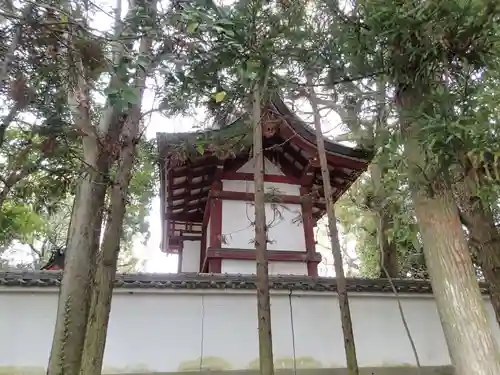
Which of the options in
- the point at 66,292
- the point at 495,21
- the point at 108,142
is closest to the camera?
the point at 66,292

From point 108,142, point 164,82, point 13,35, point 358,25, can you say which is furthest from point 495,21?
point 13,35

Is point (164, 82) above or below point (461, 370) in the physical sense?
above

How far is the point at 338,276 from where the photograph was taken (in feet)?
14.6

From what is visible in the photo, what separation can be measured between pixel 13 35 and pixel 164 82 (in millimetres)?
1336

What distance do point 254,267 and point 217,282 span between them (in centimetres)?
204

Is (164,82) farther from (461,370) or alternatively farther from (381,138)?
(461,370)

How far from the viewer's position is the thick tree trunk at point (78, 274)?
8.70 ft

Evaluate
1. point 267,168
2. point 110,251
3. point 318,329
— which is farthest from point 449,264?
point 267,168

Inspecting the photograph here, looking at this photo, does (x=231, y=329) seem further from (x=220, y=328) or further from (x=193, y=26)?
(x=193, y=26)

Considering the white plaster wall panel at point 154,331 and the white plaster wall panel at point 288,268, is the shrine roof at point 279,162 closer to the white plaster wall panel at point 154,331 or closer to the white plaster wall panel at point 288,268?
the white plaster wall panel at point 288,268

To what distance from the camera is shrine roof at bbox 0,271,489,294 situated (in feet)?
17.0

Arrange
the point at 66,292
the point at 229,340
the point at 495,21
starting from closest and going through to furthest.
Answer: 1. the point at 66,292
2. the point at 495,21
3. the point at 229,340

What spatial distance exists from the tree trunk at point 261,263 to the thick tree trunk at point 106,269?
49.9 inches

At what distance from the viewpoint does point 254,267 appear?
24.8ft
